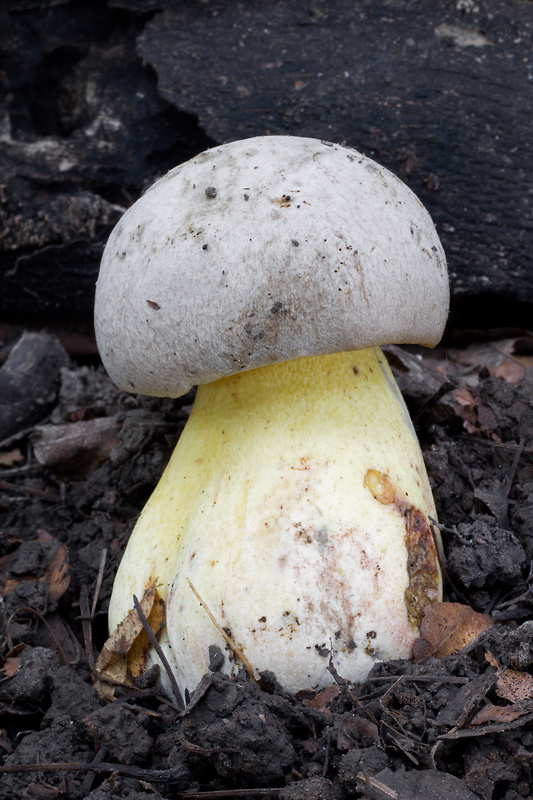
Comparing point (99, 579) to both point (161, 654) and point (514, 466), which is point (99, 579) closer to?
point (161, 654)

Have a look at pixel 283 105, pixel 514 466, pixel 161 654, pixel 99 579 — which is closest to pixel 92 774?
pixel 161 654

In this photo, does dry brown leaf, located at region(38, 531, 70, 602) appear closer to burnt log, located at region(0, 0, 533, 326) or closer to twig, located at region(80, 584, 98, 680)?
twig, located at region(80, 584, 98, 680)

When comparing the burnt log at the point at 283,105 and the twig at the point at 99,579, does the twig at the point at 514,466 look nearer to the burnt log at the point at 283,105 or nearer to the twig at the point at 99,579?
the burnt log at the point at 283,105

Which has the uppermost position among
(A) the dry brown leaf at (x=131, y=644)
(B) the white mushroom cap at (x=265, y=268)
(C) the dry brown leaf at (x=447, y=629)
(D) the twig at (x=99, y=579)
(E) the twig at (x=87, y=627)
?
(B) the white mushroom cap at (x=265, y=268)

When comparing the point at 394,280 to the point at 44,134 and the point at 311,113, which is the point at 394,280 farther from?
the point at 44,134

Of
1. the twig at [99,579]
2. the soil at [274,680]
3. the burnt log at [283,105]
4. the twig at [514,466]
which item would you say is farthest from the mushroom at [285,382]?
the burnt log at [283,105]

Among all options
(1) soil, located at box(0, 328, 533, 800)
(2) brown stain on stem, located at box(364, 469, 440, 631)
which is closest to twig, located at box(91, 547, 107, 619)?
(1) soil, located at box(0, 328, 533, 800)
